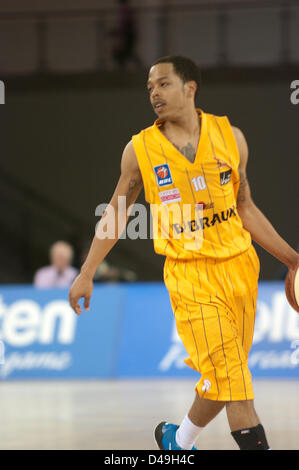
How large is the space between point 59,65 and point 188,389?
938cm

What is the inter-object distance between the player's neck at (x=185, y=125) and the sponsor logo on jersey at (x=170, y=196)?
330mm

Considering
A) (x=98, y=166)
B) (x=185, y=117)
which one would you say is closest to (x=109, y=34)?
(x=98, y=166)

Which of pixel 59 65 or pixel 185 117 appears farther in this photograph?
pixel 59 65

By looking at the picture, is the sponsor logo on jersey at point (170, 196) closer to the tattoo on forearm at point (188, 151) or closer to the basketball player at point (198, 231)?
the basketball player at point (198, 231)

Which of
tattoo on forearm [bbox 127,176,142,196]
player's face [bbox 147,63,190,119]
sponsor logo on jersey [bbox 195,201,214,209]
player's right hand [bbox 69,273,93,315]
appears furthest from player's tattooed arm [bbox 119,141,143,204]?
player's right hand [bbox 69,273,93,315]

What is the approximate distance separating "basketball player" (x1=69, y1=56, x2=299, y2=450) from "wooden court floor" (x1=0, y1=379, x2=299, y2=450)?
1338 millimetres

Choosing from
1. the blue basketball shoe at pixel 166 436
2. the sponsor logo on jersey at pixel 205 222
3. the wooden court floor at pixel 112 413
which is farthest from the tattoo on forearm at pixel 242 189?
the wooden court floor at pixel 112 413

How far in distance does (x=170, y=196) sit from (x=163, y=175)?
0.11m

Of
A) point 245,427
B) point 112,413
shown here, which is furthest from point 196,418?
point 112,413
